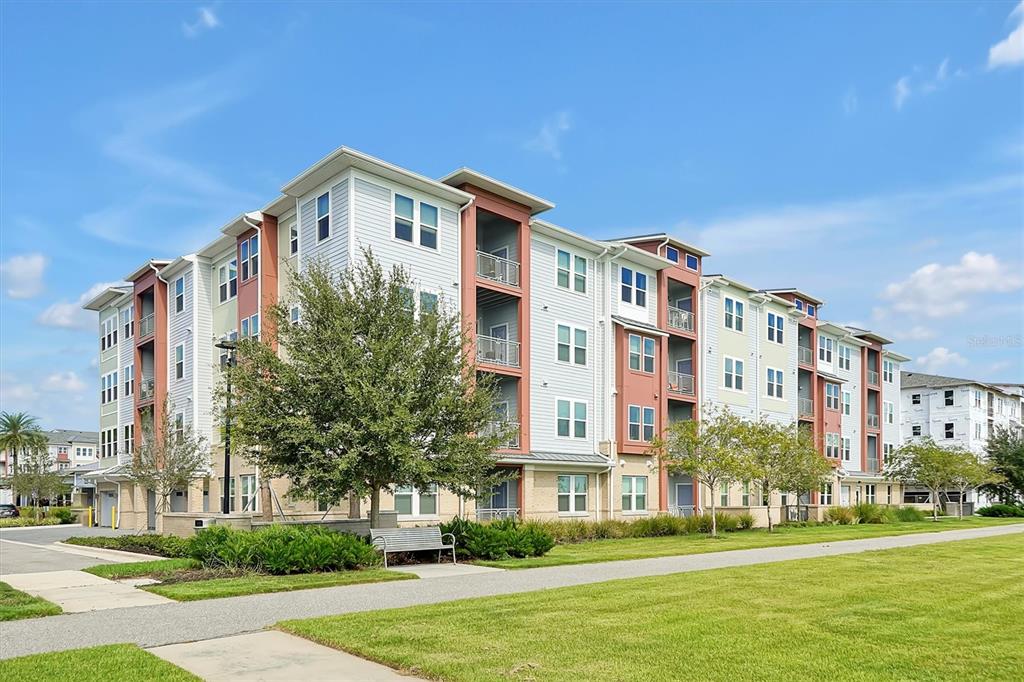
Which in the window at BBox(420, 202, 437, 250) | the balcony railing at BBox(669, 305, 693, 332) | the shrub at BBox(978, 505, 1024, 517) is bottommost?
the shrub at BBox(978, 505, 1024, 517)

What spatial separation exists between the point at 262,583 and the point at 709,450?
2302 centimetres

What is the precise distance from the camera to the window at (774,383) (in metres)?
48.8

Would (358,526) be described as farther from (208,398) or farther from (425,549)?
(208,398)

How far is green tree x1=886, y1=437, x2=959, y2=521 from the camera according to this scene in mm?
51969

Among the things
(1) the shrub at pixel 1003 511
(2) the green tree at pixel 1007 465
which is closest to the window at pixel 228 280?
(1) the shrub at pixel 1003 511

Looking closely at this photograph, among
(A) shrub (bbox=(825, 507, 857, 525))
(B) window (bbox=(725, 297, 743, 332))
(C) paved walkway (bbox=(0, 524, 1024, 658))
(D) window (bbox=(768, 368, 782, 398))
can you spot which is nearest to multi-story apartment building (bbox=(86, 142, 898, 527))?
(B) window (bbox=(725, 297, 743, 332))

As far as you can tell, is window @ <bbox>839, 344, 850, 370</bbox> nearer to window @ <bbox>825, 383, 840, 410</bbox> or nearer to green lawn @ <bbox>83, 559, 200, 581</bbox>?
window @ <bbox>825, 383, 840, 410</bbox>

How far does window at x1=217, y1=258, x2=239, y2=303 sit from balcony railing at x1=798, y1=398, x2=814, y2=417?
34.7 m

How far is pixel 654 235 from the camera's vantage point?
4019 cm

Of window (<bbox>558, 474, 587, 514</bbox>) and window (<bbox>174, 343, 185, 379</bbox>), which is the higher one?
window (<bbox>174, 343, 185, 379</bbox>)

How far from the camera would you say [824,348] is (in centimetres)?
5712

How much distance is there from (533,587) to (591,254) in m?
23.4

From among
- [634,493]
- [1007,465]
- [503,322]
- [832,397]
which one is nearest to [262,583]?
[503,322]

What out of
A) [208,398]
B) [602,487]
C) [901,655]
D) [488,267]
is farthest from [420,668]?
[208,398]
